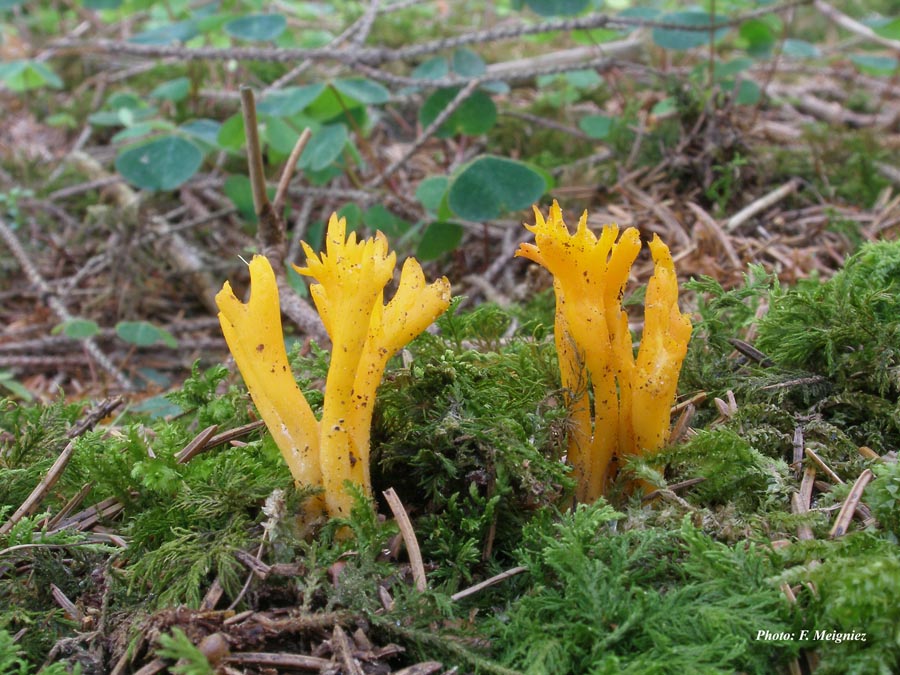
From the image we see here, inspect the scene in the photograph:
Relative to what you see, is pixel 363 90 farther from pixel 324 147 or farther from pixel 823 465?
pixel 823 465

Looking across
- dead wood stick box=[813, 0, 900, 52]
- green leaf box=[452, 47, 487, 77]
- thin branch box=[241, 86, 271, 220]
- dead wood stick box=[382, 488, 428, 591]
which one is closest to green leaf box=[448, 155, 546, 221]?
thin branch box=[241, 86, 271, 220]

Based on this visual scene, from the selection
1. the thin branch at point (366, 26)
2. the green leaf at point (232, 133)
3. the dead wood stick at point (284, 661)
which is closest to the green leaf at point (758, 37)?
the thin branch at point (366, 26)

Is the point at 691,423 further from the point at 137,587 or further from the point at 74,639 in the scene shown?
the point at 74,639

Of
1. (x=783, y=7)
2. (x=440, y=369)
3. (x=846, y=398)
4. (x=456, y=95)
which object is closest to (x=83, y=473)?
(x=440, y=369)

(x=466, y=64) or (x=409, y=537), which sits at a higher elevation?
(x=466, y=64)

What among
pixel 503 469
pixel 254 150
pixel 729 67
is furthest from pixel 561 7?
pixel 503 469

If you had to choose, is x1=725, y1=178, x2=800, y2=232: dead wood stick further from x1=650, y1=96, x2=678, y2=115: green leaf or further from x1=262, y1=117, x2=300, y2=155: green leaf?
x1=262, y1=117, x2=300, y2=155: green leaf
